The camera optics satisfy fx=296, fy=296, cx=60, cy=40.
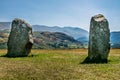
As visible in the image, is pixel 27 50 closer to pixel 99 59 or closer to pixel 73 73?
pixel 99 59

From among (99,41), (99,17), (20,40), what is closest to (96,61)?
(99,41)

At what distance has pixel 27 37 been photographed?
45.1m

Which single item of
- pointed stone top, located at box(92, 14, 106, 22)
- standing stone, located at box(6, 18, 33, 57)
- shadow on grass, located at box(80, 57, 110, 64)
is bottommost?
shadow on grass, located at box(80, 57, 110, 64)

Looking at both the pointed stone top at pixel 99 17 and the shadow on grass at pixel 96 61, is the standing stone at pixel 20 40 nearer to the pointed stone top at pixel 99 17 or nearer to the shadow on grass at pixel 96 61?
the pointed stone top at pixel 99 17

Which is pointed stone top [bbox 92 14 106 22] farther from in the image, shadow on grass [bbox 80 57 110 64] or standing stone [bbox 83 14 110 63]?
shadow on grass [bbox 80 57 110 64]

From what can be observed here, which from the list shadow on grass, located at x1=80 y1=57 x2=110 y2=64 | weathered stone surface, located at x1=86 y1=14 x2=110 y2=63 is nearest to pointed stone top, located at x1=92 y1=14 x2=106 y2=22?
weathered stone surface, located at x1=86 y1=14 x2=110 y2=63

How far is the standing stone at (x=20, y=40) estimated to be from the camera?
4475cm

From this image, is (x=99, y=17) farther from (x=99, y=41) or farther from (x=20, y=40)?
(x=20, y=40)

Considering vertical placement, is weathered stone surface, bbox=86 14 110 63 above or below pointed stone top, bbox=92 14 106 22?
below

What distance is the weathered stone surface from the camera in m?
36.2

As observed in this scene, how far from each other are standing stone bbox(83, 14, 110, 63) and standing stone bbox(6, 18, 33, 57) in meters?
11.9

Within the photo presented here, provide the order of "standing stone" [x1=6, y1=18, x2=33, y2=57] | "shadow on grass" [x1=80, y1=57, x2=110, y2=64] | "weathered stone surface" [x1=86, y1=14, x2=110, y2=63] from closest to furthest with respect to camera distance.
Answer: "shadow on grass" [x1=80, y1=57, x2=110, y2=64] < "weathered stone surface" [x1=86, y1=14, x2=110, y2=63] < "standing stone" [x1=6, y1=18, x2=33, y2=57]

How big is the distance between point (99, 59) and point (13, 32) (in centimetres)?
1574

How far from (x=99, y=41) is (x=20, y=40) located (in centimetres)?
1371
